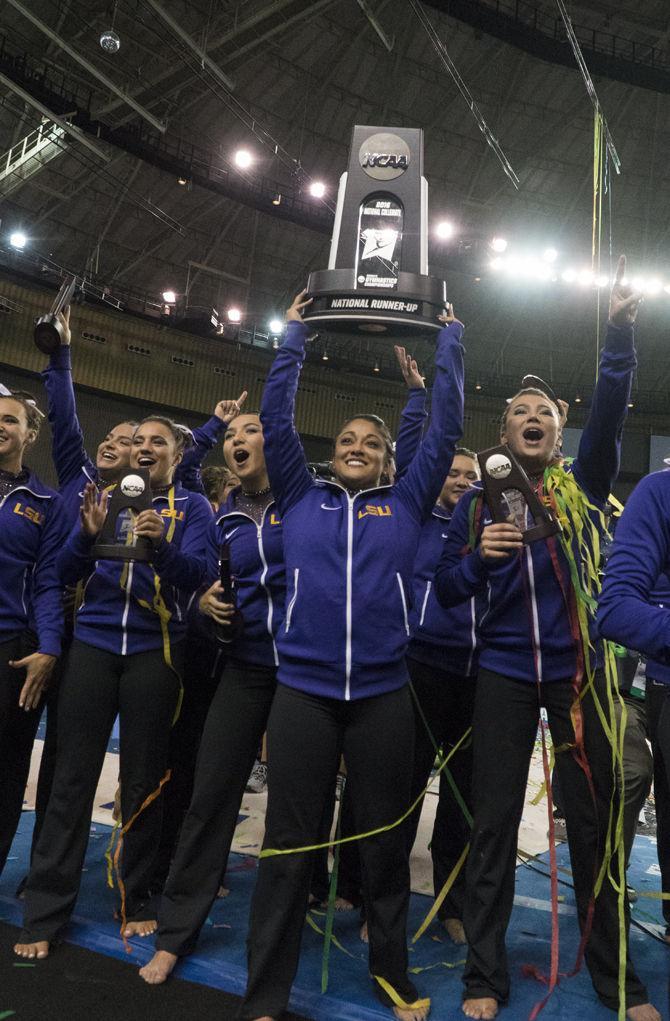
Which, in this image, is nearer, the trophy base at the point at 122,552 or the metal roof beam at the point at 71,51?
the trophy base at the point at 122,552

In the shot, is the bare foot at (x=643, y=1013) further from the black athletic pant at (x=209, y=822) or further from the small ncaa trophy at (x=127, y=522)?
the small ncaa trophy at (x=127, y=522)

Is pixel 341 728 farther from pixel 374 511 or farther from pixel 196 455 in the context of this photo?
pixel 196 455

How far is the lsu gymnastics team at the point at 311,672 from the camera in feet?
6.45

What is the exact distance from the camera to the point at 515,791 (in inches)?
82.1

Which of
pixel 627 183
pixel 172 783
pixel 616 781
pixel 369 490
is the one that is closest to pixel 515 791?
pixel 616 781

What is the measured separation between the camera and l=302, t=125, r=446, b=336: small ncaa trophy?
2227mm

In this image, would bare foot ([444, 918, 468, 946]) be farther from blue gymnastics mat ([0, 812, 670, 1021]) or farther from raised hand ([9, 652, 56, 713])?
raised hand ([9, 652, 56, 713])

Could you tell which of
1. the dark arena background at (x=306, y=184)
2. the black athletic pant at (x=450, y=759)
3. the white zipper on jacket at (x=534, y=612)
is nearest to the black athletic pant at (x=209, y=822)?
the black athletic pant at (x=450, y=759)

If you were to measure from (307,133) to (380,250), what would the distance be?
1341cm

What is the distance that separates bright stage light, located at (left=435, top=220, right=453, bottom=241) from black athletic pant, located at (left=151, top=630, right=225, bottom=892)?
527 inches

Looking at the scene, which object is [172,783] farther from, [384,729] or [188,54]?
[188,54]

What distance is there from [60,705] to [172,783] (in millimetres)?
584

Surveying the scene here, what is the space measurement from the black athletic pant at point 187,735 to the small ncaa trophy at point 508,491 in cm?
120

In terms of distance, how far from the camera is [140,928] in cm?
231
